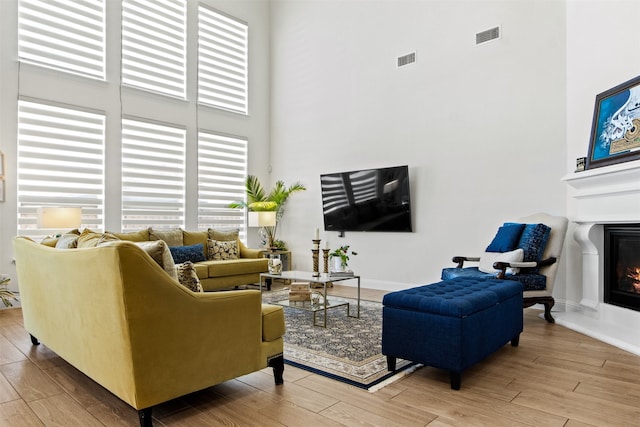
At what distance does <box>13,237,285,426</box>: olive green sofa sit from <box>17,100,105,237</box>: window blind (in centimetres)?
344

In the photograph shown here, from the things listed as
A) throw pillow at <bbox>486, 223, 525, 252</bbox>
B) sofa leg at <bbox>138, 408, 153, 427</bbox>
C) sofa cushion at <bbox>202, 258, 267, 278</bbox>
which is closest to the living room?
throw pillow at <bbox>486, 223, 525, 252</bbox>

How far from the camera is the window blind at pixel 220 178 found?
728cm

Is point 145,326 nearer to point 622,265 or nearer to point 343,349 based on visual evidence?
point 343,349

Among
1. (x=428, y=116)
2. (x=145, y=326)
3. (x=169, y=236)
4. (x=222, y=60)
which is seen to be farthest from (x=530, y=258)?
(x=222, y=60)

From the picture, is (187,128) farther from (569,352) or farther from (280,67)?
(569,352)

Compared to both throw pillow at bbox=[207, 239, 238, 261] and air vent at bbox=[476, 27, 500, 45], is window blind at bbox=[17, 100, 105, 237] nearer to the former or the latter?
throw pillow at bbox=[207, 239, 238, 261]

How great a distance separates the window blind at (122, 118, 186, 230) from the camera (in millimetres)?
6324

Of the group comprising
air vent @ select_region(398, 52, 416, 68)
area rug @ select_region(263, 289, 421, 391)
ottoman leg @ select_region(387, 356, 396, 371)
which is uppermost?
air vent @ select_region(398, 52, 416, 68)

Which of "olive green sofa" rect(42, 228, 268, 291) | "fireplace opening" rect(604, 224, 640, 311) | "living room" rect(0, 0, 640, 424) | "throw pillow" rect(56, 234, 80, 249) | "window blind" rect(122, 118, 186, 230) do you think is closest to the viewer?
"throw pillow" rect(56, 234, 80, 249)

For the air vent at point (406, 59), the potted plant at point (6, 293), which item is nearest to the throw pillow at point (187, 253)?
the potted plant at point (6, 293)

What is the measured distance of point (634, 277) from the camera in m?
3.75

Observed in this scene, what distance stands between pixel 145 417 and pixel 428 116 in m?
5.18

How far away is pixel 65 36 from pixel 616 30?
666cm

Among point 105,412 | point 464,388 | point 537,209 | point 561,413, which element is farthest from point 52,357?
point 537,209
